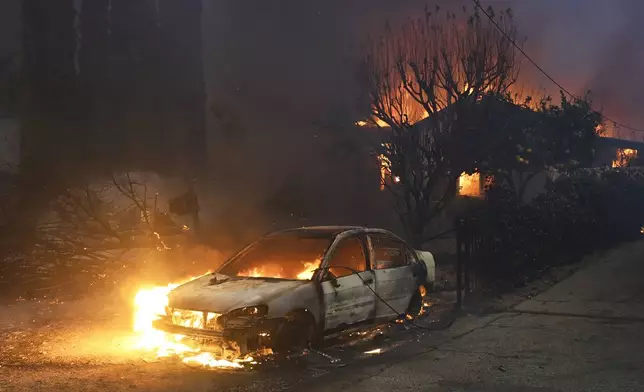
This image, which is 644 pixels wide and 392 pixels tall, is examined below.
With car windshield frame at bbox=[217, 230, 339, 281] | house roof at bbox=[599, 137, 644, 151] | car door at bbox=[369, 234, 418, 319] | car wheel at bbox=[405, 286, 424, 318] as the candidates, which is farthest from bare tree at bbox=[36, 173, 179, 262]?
house roof at bbox=[599, 137, 644, 151]

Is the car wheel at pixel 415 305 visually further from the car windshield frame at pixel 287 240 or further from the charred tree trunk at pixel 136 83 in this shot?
the charred tree trunk at pixel 136 83

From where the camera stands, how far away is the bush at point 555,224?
9141 mm

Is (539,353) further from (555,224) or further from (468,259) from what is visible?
Result: (555,224)

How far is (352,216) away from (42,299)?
884cm

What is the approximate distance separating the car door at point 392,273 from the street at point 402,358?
0.30 meters

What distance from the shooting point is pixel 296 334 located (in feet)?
17.6

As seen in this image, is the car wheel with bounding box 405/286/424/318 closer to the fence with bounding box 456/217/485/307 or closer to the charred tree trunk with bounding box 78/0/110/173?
the fence with bounding box 456/217/485/307

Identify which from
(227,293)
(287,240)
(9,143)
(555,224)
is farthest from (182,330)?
(9,143)

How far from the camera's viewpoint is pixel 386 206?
16406 millimetres

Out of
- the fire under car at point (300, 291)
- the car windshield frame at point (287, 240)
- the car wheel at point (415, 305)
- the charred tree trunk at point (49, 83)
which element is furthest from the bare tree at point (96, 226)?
the car wheel at point (415, 305)

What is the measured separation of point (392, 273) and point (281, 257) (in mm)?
1278

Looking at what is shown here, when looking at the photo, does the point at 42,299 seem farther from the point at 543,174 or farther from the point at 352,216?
the point at 543,174

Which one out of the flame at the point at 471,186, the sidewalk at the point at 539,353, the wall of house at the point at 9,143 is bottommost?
the sidewalk at the point at 539,353

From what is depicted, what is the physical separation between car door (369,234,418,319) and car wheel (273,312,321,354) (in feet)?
3.47
